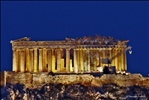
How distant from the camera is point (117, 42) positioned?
2165 inches

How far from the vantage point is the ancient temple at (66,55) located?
5397cm

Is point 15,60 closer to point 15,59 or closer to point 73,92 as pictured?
point 15,59

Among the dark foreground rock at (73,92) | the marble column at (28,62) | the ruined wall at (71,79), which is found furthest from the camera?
the marble column at (28,62)

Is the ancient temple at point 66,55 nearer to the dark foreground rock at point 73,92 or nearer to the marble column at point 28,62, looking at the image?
the marble column at point 28,62

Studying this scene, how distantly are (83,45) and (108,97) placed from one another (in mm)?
5738

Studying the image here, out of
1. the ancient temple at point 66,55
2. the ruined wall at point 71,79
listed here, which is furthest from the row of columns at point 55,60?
the ruined wall at point 71,79

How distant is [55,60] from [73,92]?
4.60m

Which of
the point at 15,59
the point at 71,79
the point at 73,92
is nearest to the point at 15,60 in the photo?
the point at 15,59

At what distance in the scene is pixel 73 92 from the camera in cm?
5066

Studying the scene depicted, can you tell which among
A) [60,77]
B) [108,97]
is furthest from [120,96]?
[60,77]

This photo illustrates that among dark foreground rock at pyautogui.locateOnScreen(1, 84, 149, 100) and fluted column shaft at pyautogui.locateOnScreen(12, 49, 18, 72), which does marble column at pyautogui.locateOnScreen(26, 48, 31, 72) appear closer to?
fluted column shaft at pyautogui.locateOnScreen(12, 49, 18, 72)

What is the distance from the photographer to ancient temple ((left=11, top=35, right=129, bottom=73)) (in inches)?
2125

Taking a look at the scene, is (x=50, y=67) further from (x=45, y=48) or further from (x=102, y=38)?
(x=102, y=38)

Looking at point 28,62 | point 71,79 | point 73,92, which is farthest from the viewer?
point 28,62
